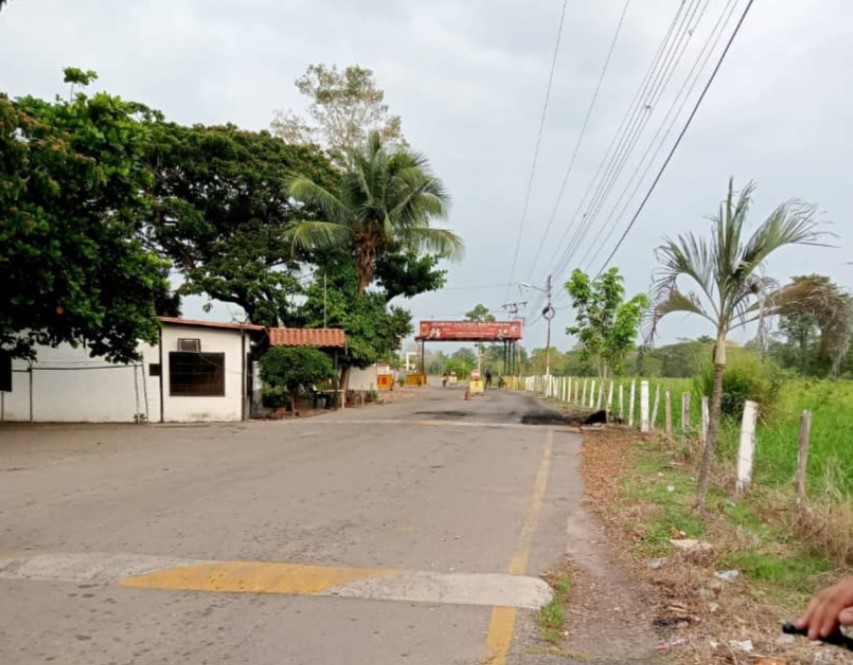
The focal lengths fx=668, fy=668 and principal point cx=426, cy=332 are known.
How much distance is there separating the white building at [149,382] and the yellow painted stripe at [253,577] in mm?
15373

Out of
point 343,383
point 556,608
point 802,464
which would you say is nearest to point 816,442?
point 802,464

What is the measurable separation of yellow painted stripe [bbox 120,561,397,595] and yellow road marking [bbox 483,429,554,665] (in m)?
1.08

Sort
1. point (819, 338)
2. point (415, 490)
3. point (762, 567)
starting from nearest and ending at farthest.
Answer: point (762, 567) → point (819, 338) → point (415, 490)

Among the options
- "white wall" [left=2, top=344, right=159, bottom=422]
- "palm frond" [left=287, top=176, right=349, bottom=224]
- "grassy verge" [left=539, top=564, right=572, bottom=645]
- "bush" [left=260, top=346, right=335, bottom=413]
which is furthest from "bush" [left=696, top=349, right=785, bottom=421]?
"palm frond" [left=287, top=176, right=349, bottom=224]

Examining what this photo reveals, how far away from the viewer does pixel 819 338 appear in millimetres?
7074

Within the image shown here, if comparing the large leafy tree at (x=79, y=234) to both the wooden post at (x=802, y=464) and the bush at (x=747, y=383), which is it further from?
the bush at (x=747, y=383)

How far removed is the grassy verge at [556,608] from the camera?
13.3 feet

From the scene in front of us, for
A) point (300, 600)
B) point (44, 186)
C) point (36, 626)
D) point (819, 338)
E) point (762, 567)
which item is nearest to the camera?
point (36, 626)

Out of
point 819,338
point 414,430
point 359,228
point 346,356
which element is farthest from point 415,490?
point 359,228

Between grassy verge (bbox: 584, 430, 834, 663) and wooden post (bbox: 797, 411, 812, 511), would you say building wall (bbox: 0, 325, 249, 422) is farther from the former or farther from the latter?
wooden post (bbox: 797, 411, 812, 511)

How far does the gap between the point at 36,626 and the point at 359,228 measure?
966 inches

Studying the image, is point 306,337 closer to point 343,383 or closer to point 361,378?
point 343,383

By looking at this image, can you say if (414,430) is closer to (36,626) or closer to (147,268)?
(147,268)

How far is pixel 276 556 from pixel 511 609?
2.14 meters
